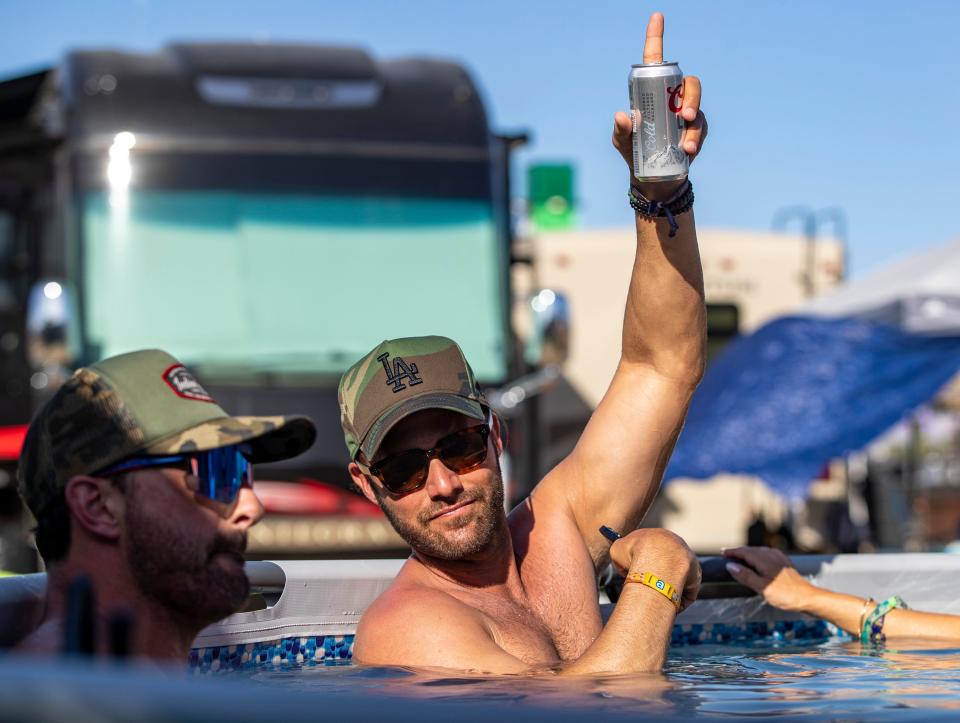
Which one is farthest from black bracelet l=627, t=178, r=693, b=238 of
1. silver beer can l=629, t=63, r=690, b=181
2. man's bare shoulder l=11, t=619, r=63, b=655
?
man's bare shoulder l=11, t=619, r=63, b=655

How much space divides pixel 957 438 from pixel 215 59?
638 inches

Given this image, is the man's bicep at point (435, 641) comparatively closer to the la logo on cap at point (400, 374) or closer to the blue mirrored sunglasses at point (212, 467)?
the la logo on cap at point (400, 374)

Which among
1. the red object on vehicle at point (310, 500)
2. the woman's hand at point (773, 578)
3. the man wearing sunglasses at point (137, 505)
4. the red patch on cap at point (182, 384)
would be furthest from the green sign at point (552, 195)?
the man wearing sunglasses at point (137, 505)

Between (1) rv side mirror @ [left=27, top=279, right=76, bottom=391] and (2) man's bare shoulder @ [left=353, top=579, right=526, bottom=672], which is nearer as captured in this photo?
(2) man's bare shoulder @ [left=353, top=579, right=526, bottom=672]

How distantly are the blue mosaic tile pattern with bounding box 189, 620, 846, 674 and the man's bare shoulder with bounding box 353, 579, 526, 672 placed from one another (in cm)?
49

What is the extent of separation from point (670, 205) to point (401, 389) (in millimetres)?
771

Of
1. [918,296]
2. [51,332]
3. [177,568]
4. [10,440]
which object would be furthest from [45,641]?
[918,296]

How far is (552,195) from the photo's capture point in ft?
55.5

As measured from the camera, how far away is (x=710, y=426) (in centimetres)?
951

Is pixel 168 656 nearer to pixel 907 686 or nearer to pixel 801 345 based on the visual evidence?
pixel 907 686

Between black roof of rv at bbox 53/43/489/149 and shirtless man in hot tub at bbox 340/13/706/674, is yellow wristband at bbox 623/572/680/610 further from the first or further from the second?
black roof of rv at bbox 53/43/489/149

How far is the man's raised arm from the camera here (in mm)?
3424

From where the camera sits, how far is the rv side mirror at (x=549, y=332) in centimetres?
838

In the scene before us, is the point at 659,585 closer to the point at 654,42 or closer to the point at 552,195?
the point at 654,42
